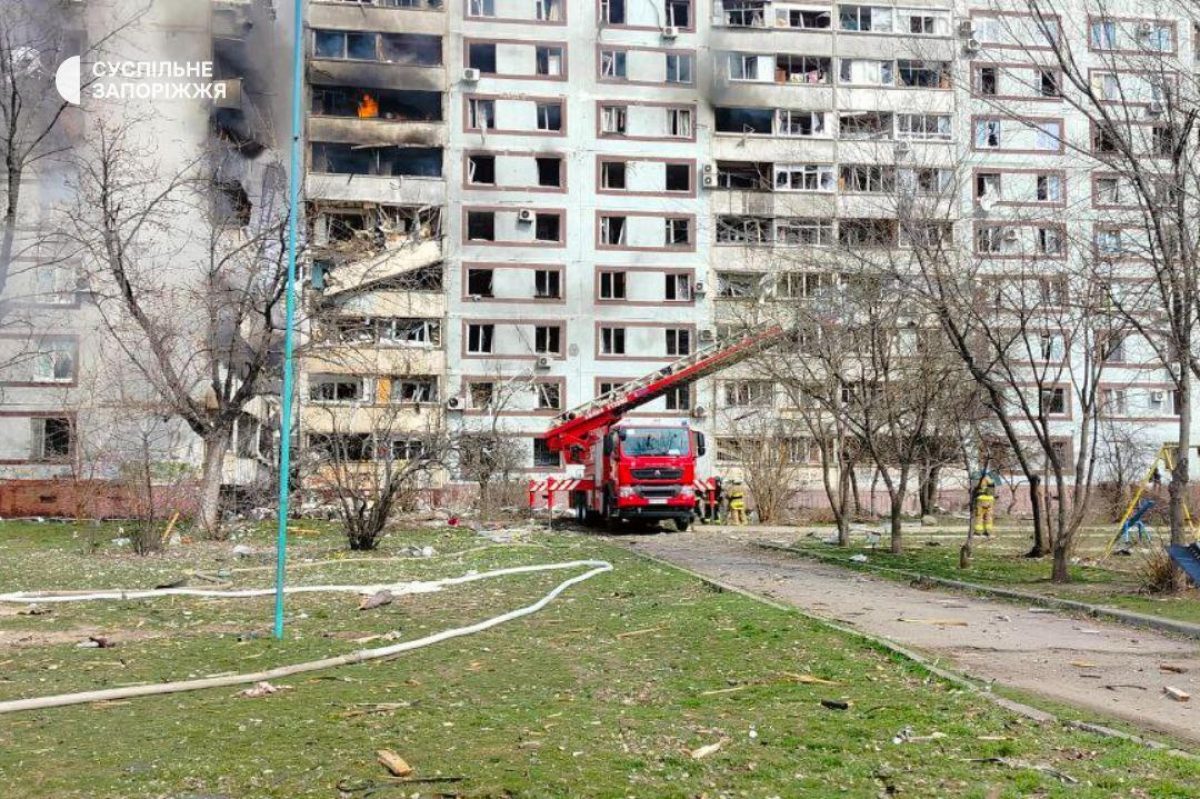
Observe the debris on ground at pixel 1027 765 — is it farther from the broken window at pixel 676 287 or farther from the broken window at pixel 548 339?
the broken window at pixel 676 287

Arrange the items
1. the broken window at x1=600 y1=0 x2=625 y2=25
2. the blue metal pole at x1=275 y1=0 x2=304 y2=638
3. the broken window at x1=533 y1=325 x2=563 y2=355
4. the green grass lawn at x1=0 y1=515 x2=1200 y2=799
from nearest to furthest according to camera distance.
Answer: the green grass lawn at x1=0 y1=515 x2=1200 y2=799
the blue metal pole at x1=275 y1=0 x2=304 y2=638
the broken window at x1=533 y1=325 x2=563 y2=355
the broken window at x1=600 y1=0 x2=625 y2=25

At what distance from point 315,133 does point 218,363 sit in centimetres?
2308

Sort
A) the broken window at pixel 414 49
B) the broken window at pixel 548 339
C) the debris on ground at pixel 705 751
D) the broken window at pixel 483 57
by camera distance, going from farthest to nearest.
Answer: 1. the broken window at pixel 483 57
2. the broken window at pixel 548 339
3. the broken window at pixel 414 49
4. the debris on ground at pixel 705 751

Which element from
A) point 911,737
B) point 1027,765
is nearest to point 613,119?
point 911,737

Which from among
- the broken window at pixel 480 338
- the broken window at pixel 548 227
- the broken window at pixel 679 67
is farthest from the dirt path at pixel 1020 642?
the broken window at pixel 679 67

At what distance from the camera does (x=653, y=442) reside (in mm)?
31031

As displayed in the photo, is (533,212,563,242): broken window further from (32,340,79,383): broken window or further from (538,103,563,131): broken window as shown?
(32,340,79,383): broken window

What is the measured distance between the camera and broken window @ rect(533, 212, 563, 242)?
47.8 m

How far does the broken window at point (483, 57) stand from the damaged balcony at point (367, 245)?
6.31 meters

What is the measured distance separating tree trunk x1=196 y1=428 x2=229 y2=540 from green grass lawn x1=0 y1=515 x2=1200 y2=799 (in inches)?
481

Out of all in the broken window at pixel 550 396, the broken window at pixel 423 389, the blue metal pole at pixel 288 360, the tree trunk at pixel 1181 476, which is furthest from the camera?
the broken window at pixel 550 396

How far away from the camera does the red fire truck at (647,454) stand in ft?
100

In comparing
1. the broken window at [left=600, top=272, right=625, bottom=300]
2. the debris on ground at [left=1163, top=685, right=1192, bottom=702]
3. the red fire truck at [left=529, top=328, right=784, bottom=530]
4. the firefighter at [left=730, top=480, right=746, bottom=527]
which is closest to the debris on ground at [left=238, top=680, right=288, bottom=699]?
the debris on ground at [left=1163, top=685, right=1192, bottom=702]

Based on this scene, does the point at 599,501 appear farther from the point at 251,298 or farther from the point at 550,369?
the point at 550,369
